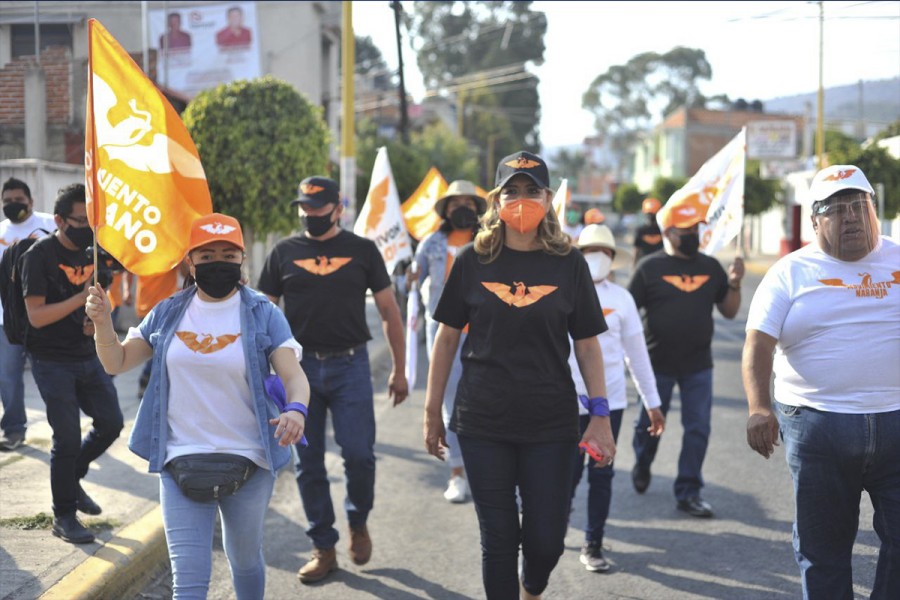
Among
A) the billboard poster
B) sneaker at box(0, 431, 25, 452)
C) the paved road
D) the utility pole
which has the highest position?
the billboard poster

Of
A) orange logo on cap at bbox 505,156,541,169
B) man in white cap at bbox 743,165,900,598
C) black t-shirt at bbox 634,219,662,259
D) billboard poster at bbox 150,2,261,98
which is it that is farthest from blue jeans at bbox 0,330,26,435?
billboard poster at bbox 150,2,261,98

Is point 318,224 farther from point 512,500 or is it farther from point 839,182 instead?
point 839,182

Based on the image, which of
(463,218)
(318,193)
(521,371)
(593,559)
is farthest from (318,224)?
(593,559)

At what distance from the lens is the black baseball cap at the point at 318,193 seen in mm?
5906

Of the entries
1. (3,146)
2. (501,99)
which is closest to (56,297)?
(3,146)

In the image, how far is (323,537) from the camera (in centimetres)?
577

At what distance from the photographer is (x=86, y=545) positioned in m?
5.64

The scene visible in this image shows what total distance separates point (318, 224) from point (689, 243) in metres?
2.57

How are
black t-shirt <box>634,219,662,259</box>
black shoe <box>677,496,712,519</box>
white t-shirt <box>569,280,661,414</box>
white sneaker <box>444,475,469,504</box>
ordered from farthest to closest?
black t-shirt <box>634,219,662,259</box> < white sneaker <box>444,475,469,504</box> < black shoe <box>677,496,712,519</box> < white t-shirt <box>569,280,661,414</box>

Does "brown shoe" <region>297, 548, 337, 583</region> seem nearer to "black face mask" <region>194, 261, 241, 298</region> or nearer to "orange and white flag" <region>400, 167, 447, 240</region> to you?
"black face mask" <region>194, 261, 241, 298</region>

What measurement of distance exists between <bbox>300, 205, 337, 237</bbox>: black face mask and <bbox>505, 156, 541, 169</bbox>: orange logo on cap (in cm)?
179

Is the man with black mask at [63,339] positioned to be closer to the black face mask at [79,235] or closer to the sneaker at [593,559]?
the black face mask at [79,235]

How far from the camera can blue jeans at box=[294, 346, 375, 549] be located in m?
5.81

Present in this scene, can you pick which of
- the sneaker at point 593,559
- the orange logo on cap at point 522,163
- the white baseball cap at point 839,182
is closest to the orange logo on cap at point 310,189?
the orange logo on cap at point 522,163
